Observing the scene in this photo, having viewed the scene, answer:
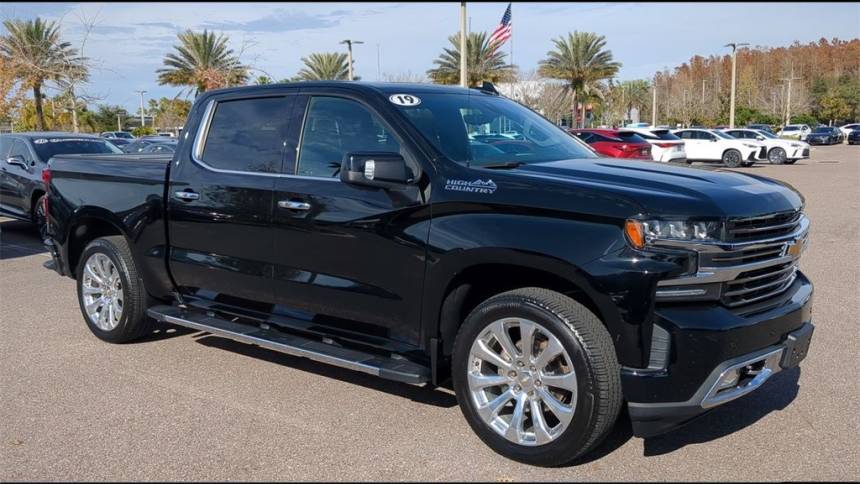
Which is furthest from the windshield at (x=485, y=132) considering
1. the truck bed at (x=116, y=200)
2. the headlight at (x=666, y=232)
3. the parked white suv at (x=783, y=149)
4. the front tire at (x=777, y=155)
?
the front tire at (x=777, y=155)

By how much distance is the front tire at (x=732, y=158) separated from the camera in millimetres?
29808

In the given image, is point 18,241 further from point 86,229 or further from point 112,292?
point 112,292

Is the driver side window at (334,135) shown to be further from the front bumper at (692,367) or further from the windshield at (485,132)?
the front bumper at (692,367)

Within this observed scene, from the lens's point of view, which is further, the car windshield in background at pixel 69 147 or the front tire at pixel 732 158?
the front tire at pixel 732 158

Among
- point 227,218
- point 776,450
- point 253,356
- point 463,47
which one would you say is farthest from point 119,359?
point 463,47

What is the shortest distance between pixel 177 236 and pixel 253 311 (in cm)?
87

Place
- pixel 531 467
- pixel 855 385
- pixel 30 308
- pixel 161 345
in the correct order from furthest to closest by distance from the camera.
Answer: pixel 30 308
pixel 161 345
pixel 855 385
pixel 531 467

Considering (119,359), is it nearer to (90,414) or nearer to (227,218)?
(90,414)

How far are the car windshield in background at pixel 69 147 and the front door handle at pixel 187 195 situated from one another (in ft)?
25.0

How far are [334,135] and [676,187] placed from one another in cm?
211

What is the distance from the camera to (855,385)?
15.8 feet

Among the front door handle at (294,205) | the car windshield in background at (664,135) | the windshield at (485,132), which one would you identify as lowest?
the car windshield in background at (664,135)

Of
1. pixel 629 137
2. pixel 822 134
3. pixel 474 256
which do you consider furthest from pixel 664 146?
pixel 822 134

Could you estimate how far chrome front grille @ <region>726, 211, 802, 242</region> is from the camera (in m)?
3.49
